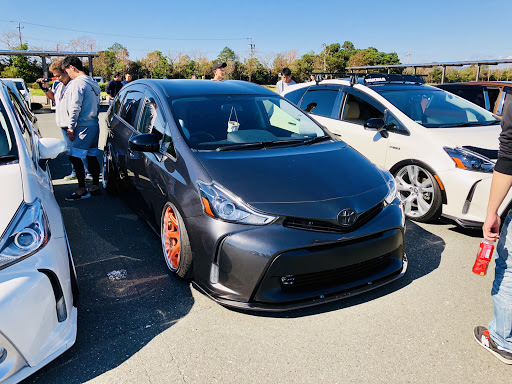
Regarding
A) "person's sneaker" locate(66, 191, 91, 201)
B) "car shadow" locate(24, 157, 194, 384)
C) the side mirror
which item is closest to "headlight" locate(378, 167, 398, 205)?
"car shadow" locate(24, 157, 194, 384)

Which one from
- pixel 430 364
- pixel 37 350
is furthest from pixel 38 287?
pixel 430 364

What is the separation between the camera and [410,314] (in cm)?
276

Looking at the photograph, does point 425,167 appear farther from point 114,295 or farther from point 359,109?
point 114,295

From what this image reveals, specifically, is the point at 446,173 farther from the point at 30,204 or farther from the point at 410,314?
the point at 30,204

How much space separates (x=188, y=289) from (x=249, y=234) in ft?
2.96

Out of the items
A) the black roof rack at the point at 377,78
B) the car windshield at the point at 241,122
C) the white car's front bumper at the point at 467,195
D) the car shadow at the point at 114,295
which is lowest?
the car shadow at the point at 114,295

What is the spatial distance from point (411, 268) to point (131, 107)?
Answer: 326 cm

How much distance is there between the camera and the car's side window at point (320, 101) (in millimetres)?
5750

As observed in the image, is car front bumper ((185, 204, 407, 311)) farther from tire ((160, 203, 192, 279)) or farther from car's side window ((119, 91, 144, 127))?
car's side window ((119, 91, 144, 127))

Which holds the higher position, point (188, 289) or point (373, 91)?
point (373, 91)

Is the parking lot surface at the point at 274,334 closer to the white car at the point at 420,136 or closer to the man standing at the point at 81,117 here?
the white car at the point at 420,136

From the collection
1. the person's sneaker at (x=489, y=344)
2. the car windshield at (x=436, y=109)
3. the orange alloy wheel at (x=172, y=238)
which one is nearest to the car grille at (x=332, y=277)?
the person's sneaker at (x=489, y=344)

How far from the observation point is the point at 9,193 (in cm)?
221

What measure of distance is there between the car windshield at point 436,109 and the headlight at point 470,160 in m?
0.62
